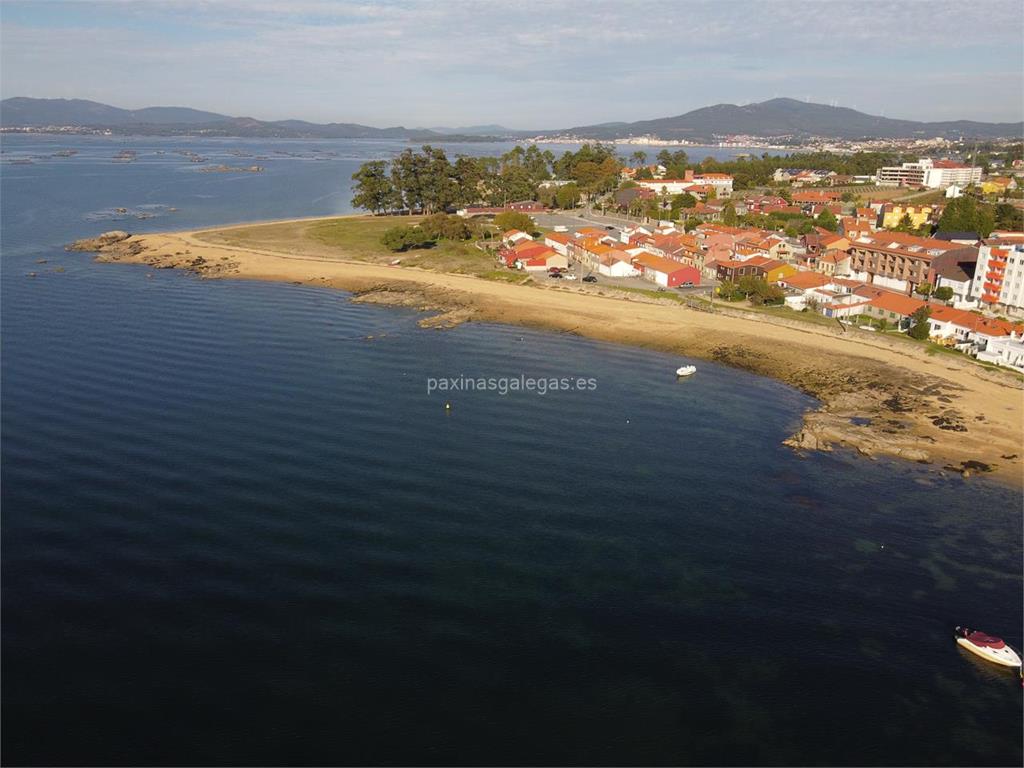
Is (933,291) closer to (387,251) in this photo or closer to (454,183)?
(387,251)

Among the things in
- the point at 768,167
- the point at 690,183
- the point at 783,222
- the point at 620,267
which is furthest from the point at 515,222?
the point at 768,167

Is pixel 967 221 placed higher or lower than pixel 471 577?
higher

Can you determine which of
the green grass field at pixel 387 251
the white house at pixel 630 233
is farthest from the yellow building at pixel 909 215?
the green grass field at pixel 387 251

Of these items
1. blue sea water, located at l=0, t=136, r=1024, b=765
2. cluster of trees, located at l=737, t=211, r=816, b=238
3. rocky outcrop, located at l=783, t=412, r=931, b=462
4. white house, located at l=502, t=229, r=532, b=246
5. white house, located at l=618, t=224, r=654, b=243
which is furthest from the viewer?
cluster of trees, located at l=737, t=211, r=816, b=238

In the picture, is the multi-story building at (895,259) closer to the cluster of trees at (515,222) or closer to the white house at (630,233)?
the white house at (630,233)

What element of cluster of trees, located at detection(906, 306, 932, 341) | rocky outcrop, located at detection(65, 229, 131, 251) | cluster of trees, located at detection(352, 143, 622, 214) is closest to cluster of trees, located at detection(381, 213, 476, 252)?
cluster of trees, located at detection(352, 143, 622, 214)

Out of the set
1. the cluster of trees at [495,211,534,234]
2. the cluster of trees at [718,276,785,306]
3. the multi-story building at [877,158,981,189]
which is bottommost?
the cluster of trees at [718,276,785,306]

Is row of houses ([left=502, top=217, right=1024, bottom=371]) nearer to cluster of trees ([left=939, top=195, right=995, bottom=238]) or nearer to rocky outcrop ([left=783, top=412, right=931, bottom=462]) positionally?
cluster of trees ([left=939, top=195, right=995, bottom=238])

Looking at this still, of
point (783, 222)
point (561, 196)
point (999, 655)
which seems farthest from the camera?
point (561, 196)
